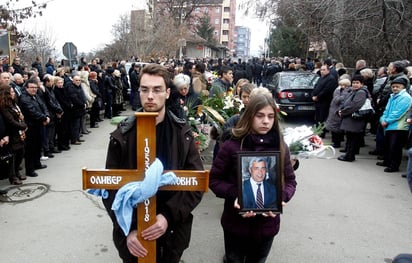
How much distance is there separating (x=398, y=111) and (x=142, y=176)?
242 inches

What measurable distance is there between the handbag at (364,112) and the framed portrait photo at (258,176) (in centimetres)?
575

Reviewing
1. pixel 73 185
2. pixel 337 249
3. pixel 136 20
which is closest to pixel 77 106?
pixel 73 185

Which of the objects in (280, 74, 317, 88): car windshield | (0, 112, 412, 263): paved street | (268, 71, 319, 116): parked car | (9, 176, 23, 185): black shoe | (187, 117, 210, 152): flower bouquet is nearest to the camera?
(0, 112, 412, 263): paved street

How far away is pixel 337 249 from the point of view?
3908 mm

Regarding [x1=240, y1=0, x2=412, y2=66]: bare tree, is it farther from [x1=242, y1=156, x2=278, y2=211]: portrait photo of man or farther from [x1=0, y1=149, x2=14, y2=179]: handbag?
[x1=242, y1=156, x2=278, y2=211]: portrait photo of man

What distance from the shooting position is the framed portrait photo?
2.14m

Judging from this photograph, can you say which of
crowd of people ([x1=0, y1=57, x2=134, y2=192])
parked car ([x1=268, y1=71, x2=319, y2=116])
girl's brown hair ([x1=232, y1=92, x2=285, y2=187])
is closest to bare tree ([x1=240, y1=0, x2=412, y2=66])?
parked car ([x1=268, y1=71, x2=319, y2=116])

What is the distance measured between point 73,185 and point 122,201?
14.9ft

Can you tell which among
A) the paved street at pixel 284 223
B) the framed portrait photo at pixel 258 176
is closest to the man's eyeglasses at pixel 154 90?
the framed portrait photo at pixel 258 176

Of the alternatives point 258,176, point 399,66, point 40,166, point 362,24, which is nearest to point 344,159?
point 399,66

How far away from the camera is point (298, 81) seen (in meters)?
11.6

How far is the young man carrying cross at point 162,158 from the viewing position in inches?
76.9

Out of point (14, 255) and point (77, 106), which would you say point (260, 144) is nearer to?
point (14, 255)

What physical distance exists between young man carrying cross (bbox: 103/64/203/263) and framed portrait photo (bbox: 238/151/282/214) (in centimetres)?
28
